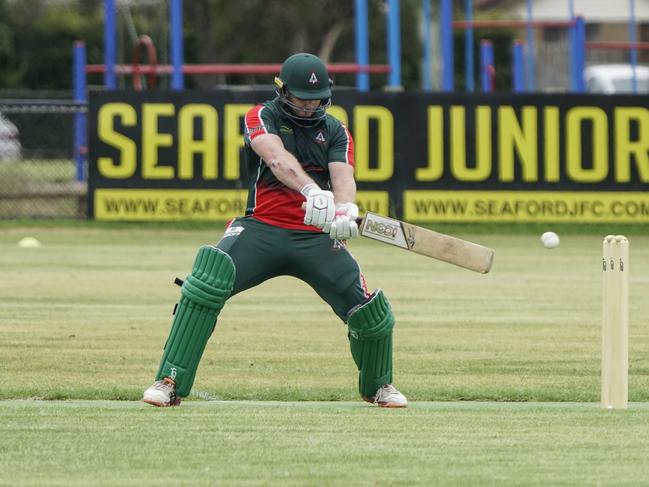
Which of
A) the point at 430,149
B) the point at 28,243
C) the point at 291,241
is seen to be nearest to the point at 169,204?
the point at 28,243

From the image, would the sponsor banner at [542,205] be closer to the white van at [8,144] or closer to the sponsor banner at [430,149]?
the sponsor banner at [430,149]

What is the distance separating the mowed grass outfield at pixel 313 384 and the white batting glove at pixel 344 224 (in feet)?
3.08

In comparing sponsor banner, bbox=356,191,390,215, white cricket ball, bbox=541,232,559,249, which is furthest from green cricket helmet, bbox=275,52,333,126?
sponsor banner, bbox=356,191,390,215

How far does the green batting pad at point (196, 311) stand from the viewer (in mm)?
8164

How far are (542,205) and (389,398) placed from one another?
13.5 m

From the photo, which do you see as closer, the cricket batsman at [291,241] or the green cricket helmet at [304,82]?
the cricket batsman at [291,241]

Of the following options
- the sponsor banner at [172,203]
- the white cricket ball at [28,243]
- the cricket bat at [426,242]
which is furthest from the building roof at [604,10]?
the cricket bat at [426,242]

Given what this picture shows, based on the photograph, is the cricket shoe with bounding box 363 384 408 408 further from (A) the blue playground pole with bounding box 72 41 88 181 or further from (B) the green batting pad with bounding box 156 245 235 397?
(A) the blue playground pole with bounding box 72 41 88 181

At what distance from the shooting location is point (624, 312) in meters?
8.12

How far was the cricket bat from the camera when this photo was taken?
828 centimetres

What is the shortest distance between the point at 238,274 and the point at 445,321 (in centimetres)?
504

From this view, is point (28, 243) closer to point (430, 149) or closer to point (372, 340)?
point (430, 149)

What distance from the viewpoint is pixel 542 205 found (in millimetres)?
21812

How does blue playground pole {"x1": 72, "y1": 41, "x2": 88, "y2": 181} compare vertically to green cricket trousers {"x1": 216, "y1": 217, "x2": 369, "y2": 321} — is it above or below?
above
